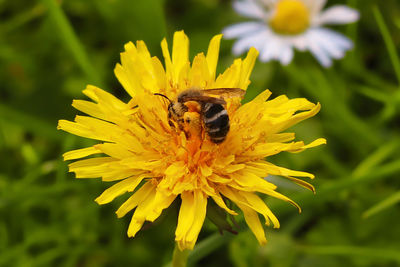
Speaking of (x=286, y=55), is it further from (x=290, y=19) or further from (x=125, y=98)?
(x=125, y=98)

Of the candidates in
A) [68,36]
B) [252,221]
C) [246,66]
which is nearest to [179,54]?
[246,66]

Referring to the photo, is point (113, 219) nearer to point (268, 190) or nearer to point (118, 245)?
point (118, 245)

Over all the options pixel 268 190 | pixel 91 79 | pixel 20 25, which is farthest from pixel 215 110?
pixel 20 25

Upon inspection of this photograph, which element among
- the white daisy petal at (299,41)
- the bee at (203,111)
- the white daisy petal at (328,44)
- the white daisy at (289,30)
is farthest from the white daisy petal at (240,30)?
the bee at (203,111)

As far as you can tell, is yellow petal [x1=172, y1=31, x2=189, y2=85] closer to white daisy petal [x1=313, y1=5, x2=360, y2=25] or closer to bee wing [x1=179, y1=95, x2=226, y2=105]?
bee wing [x1=179, y1=95, x2=226, y2=105]

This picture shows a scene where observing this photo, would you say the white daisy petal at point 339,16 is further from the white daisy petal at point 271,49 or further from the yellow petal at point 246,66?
the yellow petal at point 246,66
